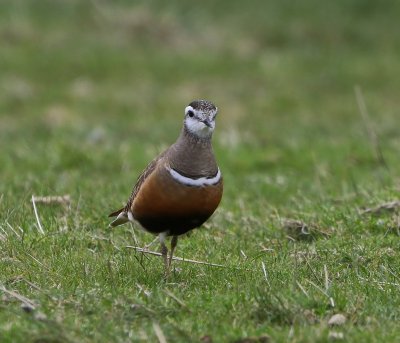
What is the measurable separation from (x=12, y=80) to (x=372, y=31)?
8.49 m

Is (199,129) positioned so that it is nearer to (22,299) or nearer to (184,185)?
(184,185)

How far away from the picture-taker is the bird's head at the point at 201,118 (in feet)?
20.8

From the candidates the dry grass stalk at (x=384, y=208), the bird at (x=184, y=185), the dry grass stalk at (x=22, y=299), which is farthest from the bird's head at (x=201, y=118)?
the dry grass stalk at (x=384, y=208)

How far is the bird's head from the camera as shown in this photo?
20.8 feet

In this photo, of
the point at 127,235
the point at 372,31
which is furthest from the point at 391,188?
the point at 372,31

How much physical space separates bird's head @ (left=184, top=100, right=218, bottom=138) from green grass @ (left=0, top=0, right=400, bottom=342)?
987 millimetres

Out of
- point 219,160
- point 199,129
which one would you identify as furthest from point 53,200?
point 219,160

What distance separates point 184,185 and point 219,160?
621 cm

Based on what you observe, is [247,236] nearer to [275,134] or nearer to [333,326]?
[333,326]

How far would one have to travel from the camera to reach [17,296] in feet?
17.9

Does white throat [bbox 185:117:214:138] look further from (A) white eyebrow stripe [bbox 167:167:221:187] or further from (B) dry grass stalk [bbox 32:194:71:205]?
(B) dry grass stalk [bbox 32:194:71:205]

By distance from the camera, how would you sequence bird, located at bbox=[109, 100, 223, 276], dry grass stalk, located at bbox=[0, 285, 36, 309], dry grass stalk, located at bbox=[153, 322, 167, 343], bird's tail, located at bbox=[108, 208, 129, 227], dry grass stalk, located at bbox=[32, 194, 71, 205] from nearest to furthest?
1. dry grass stalk, located at bbox=[153, 322, 167, 343]
2. dry grass stalk, located at bbox=[0, 285, 36, 309]
3. bird, located at bbox=[109, 100, 223, 276]
4. bird's tail, located at bbox=[108, 208, 129, 227]
5. dry grass stalk, located at bbox=[32, 194, 71, 205]

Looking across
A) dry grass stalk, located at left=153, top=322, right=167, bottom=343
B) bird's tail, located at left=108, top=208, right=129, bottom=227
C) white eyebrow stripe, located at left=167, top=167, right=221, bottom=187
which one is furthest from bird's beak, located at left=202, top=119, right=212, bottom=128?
dry grass stalk, located at left=153, top=322, right=167, bottom=343

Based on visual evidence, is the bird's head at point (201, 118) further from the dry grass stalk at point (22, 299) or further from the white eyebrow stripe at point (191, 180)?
the dry grass stalk at point (22, 299)
